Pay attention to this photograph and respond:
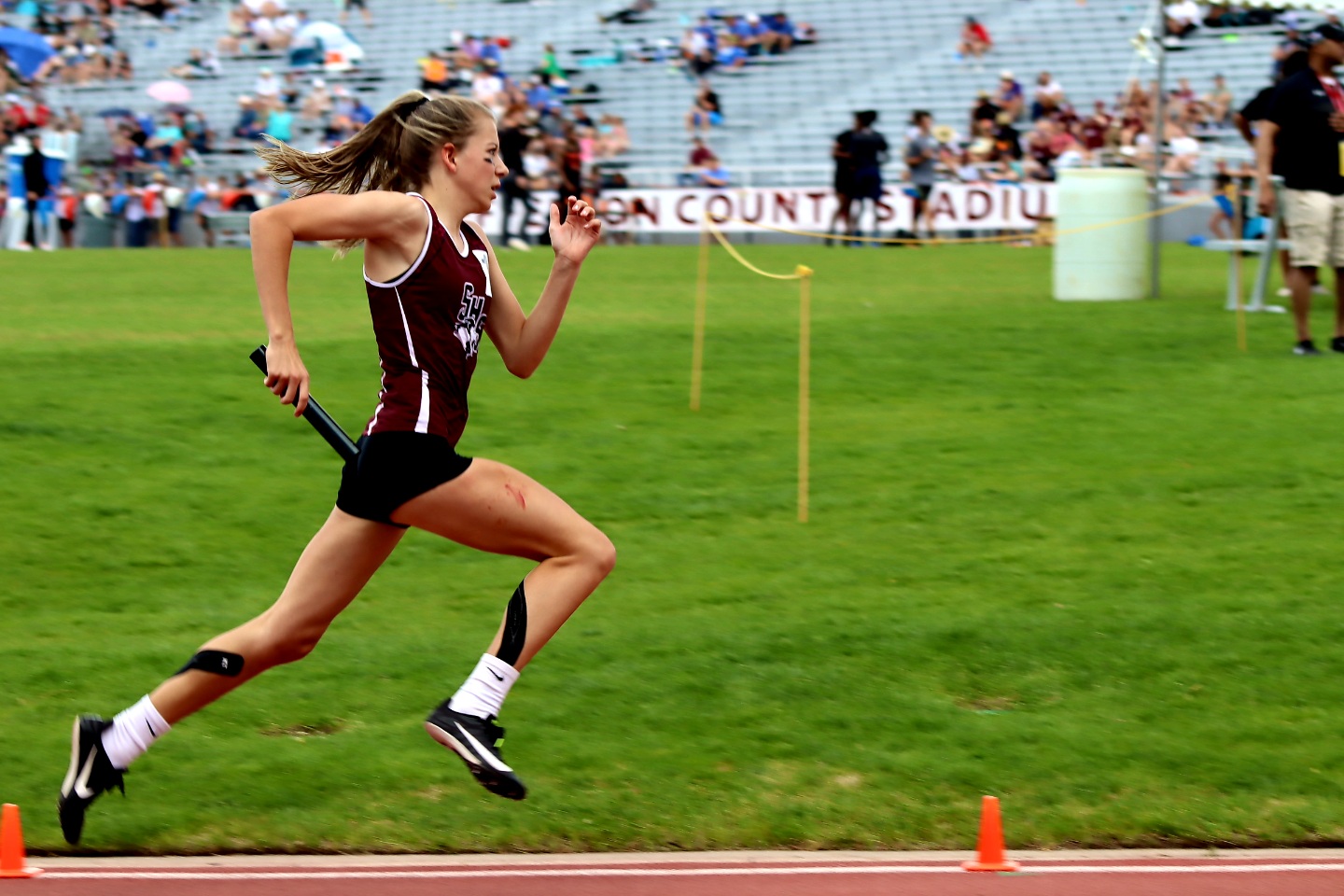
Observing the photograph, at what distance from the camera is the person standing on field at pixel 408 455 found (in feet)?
14.5

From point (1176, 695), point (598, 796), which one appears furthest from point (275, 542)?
point (1176, 695)

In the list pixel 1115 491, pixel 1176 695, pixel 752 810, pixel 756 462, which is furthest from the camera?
pixel 756 462

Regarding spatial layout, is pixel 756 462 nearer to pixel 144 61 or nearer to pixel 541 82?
pixel 541 82

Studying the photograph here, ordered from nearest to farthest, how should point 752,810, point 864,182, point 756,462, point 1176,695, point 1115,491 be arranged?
point 752,810 → point 1176,695 → point 1115,491 → point 756,462 → point 864,182

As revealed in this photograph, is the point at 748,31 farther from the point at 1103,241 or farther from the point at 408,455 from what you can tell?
the point at 408,455

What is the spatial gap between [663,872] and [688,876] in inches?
3.2

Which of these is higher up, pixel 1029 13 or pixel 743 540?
pixel 1029 13

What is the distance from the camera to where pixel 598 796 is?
17.0 ft

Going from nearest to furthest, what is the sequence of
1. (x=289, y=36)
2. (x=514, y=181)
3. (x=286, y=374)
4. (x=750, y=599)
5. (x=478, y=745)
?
(x=286, y=374)
(x=478, y=745)
(x=750, y=599)
(x=514, y=181)
(x=289, y=36)

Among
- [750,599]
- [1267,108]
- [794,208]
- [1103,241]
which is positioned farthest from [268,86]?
[750,599]

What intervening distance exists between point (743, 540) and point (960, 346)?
6276 millimetres

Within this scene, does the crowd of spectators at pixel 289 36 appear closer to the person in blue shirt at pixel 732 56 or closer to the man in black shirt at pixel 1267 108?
the person in blue shirt at pixel 732 56

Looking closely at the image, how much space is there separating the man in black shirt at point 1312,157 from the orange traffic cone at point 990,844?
9427 mm

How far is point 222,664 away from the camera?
4652 millimetres
